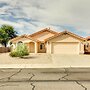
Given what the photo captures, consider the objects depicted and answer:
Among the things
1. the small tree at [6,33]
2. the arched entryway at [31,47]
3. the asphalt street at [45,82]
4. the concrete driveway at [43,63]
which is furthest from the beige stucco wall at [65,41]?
the small tree at [6,33]

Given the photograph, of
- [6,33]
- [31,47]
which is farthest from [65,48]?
[6,33]

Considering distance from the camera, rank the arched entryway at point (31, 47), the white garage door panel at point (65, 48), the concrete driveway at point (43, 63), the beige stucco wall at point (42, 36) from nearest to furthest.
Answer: the concrete driveway at point (43, 63) → the white garage door panel at point (65, 48) → the arched entryway at point (31, 47) → the beige stucco wall at point (42, 36)

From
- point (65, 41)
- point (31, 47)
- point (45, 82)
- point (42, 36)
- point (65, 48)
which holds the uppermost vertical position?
point (42, 36)

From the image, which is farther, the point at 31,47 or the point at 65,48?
the point at 31,47

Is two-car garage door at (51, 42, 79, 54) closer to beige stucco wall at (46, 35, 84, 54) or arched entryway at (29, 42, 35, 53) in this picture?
beige stucco wall at (46, 35, 84, 54)

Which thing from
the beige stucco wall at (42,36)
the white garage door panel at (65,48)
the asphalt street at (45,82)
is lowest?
the asphalt street at (45,82)

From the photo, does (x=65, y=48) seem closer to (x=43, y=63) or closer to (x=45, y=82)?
(x=43, y=63)

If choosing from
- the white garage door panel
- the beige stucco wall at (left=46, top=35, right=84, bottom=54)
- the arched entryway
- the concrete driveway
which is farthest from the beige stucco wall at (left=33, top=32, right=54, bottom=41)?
the concrete driveway

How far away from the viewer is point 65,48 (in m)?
37.7

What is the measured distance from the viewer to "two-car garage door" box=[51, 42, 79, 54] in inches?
1469

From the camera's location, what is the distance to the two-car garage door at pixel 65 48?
3730cm

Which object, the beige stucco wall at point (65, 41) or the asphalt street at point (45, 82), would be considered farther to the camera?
the beige stucco wall at point (65, 41)

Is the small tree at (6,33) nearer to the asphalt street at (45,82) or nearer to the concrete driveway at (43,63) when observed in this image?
the concrete driveway at (43,63)

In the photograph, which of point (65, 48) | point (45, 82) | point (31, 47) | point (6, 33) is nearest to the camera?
point (45, 82)
